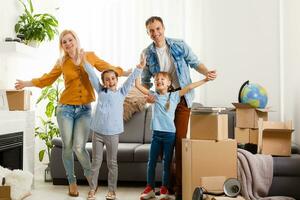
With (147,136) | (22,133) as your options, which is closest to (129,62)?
(147,136)

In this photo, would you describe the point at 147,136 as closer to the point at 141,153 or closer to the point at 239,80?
the point at 141,153

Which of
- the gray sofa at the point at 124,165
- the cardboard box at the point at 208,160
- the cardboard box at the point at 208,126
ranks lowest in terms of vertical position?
the gray sofa at the point at 124,165

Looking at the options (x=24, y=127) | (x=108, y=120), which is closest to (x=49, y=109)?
(x=24, y=127)

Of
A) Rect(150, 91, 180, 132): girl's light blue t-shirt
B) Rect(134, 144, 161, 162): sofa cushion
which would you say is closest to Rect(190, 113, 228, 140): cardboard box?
Rect(150, 91, 180, 132): girl's light blue t-shirt

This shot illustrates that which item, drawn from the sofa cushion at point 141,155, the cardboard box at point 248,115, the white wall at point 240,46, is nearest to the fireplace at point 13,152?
the sofa cushion at point 141,155

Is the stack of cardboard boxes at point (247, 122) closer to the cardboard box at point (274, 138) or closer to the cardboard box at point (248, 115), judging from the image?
the cardboard box at point (248, 115)

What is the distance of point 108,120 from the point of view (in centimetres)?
353

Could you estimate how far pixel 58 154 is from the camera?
14.5 feet

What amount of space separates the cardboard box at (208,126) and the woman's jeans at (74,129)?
3.10ft

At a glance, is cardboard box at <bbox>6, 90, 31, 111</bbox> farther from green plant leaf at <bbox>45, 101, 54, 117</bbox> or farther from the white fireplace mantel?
green plant leaf at <bbox>45, 101, 54, 117</bbox>

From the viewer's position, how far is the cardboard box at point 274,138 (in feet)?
12.1

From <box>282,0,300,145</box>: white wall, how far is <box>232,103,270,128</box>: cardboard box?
50 centimetres

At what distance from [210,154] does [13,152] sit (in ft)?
6.36

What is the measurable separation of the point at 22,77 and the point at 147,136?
5.15 ft
